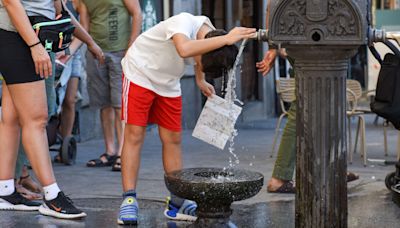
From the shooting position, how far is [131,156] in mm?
5609

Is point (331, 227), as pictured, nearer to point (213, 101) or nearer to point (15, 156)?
point (213, 101)

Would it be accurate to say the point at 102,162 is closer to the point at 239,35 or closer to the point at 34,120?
the point at 34,120

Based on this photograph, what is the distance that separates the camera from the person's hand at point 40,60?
5.48 meters

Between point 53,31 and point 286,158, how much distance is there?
205cm

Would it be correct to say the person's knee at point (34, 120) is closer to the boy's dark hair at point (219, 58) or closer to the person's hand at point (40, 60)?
the person's hand at point (40, 60)

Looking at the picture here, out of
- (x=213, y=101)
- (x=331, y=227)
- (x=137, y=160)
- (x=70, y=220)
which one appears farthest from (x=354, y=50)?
(x=70, y=220)

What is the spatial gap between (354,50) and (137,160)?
1.77m

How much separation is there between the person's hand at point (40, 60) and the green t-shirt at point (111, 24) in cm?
263

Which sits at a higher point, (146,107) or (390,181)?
(146,107)

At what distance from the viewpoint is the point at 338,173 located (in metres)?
4.50

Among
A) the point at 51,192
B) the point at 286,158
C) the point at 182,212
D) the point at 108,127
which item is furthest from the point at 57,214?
the point at 108,127

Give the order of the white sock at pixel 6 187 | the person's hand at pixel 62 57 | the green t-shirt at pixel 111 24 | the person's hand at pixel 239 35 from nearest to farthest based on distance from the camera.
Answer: the person's hand at pixel 239 35, the white sock at pixel 6 187, the person's hand at pixel 62 57, the green t-shirt at pixel 111 24

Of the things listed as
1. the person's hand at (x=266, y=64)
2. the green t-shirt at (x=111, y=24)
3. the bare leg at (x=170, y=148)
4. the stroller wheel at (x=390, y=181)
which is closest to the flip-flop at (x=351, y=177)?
the stroller wheel at (x=390, y=181)

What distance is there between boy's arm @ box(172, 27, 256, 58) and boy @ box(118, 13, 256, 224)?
156 mm
